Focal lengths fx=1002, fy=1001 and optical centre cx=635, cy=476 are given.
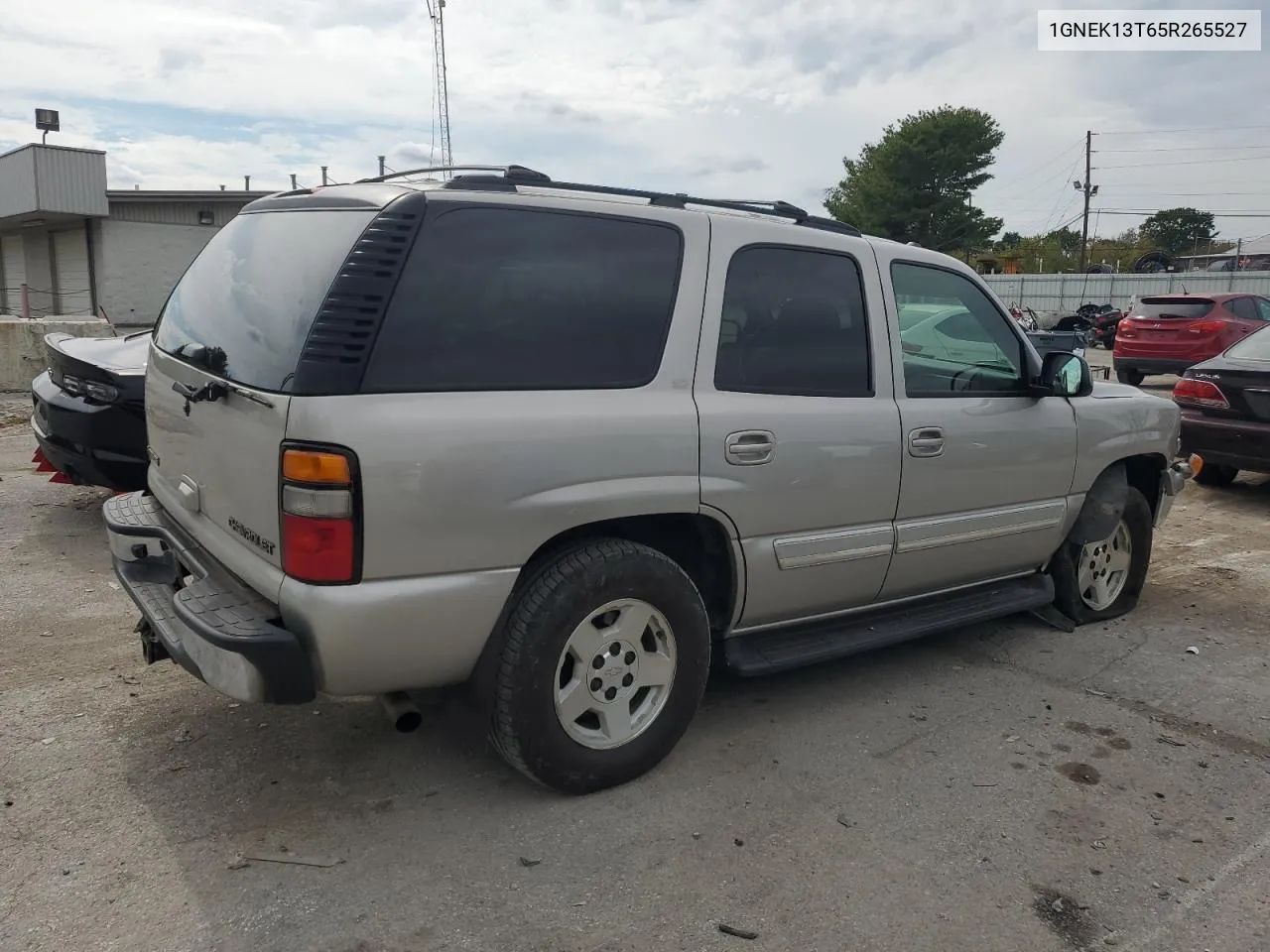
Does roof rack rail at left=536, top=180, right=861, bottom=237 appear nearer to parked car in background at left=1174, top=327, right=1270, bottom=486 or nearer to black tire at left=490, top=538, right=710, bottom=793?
black tire at left=490, top=538, right=710, bottom=793

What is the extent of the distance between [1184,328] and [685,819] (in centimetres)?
1479

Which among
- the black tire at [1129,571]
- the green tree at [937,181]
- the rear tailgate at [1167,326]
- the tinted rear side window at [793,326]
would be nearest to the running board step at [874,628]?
the black tire at [1129,571]

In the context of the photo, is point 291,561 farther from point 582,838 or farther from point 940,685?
point 940,685

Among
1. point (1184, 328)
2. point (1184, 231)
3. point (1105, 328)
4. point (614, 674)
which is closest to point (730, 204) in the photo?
point (614, 674)

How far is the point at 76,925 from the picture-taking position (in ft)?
8.20

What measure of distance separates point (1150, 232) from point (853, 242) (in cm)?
8865

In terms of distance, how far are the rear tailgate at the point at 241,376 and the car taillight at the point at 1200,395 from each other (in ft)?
23.3

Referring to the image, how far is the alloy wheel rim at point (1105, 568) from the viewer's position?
4.93 metres

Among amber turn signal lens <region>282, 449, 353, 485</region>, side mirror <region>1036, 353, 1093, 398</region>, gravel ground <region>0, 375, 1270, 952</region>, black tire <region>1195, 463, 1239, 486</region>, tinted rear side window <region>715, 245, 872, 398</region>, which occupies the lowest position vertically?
gravel ground <region>0, 375, 1270, 952</region>

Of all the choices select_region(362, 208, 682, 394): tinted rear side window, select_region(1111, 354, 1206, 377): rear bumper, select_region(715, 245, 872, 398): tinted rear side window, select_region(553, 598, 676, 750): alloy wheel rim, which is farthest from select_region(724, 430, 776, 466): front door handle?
select_region(1111, 354, 1206, 377): rear bumper

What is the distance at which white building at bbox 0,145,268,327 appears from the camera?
2539 cm

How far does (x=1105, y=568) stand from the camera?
5078 millimetres

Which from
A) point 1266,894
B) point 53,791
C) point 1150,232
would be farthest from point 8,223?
point 1150,232

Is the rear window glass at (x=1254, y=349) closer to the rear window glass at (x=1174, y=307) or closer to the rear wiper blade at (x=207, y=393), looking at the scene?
the rear wiper blade at (x=207, y=393)
